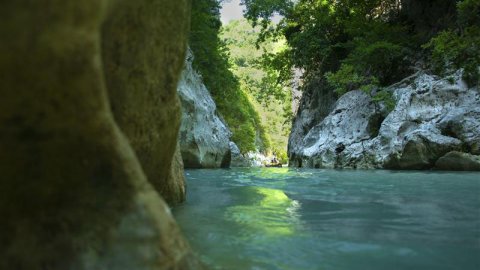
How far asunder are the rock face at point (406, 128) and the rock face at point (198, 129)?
3456 mm

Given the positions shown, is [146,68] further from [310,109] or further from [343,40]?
[310,109]

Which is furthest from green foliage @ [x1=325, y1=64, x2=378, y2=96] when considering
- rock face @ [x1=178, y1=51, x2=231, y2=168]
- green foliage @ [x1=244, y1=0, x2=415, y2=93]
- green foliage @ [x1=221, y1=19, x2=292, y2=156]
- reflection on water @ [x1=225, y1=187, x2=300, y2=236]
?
reflection on water @ [x1=225, y1=187, x2=300, y2=236]

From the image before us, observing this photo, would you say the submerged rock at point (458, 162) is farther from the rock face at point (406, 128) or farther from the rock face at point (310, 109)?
the rock face at point (310, 109)

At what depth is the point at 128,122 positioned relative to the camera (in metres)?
2.17

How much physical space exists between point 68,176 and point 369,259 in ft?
5.08

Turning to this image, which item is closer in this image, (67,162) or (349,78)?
(67,162)

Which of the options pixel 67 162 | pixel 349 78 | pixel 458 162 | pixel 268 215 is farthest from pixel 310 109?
pixel 67 162

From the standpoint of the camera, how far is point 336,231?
9.19 ft

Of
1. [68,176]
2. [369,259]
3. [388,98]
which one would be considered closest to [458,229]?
[369,259]

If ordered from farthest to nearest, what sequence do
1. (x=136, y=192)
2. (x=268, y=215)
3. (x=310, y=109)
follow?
(x=310, y=109) < (x=268, y=215) < (x=136, y=192)

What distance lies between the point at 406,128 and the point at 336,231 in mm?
9401

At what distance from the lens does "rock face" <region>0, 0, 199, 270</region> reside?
1156mm

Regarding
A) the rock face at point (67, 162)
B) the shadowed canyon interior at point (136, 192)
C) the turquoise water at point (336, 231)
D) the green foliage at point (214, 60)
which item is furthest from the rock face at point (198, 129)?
the rock face at point (67, 162)

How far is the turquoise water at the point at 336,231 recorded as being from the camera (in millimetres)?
2129
